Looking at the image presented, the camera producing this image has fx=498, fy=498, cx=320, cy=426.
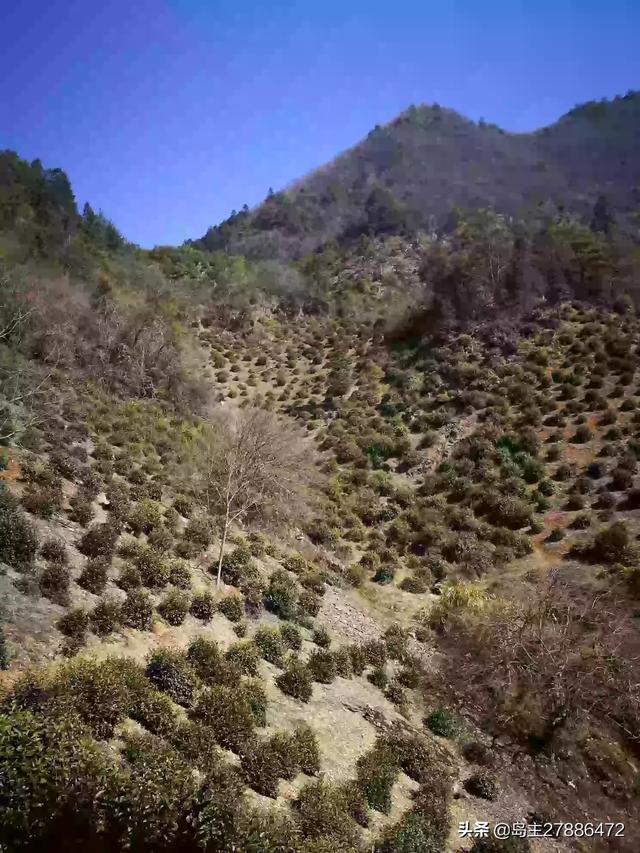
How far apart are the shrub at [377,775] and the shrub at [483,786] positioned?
201 centimetres

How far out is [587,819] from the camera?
39.2 feet

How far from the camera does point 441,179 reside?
9075 centimetres

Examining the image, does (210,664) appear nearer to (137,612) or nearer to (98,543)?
(137,612)

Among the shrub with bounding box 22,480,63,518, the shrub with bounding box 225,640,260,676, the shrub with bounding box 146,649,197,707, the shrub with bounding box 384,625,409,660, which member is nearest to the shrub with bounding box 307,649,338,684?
the shrub with bounding box 225,640,260,676

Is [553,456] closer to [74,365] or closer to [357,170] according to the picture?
[74,365]

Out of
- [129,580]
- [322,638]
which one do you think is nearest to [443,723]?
[322,638]

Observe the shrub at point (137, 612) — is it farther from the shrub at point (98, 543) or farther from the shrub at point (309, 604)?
the shrub at point (309, 604)

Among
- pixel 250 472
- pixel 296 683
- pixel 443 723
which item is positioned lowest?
pixel 443 723

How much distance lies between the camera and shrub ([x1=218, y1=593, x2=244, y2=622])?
1527cm

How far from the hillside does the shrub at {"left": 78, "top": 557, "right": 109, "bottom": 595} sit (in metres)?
0.06

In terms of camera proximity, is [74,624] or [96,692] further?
[74,624]

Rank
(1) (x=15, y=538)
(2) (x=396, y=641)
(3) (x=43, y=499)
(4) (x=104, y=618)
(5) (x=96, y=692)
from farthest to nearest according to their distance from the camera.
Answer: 1. (2) (x=396, y=641)
2. (3) (x=43, y=499)
3. (1) (x=15, y=538)
4. (4) (x=104, y=618)
5. (5) (x=96, y=692)

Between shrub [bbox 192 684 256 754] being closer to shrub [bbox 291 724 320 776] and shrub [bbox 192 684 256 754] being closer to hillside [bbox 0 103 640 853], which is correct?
hillside [bbox 0 103 640 853]

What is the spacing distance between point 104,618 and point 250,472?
766cm
